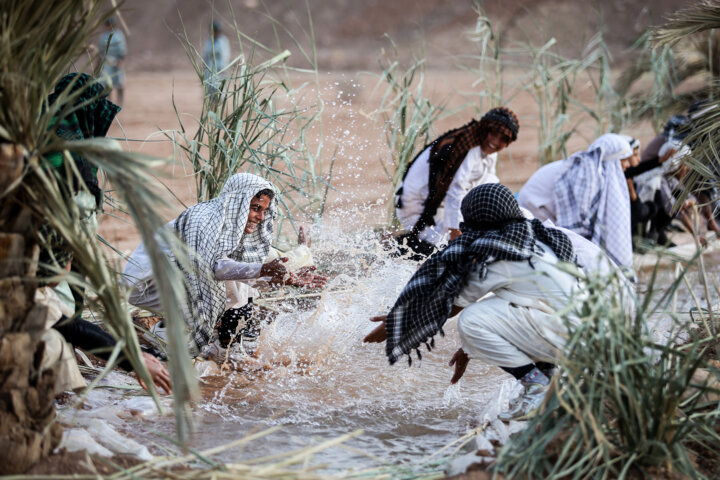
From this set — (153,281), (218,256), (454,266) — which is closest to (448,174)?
(218,256)

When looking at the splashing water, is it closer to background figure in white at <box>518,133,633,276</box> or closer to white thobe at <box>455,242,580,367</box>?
white thobe at <box>455,242,580,367</box>

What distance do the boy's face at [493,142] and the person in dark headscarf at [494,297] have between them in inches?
79.2

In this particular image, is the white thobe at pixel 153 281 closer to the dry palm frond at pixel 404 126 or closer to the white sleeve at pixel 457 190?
the white sleeve at pixel 457 190

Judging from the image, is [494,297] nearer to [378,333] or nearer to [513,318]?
[513,318]

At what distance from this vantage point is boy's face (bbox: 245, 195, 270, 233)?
4.55 m

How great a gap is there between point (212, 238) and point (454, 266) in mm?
1360

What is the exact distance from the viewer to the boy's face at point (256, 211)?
179 inches

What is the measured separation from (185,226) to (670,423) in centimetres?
270

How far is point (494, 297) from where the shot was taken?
383 centimetres

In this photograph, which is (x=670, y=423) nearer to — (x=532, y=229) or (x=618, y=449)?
(x=618, y=449)

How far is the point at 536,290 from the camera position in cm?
371

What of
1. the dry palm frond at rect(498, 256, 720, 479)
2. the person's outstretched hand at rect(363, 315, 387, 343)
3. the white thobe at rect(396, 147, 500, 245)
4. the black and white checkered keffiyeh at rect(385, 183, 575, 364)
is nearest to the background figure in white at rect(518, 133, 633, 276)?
the white thobe at rect(396, 147, 500, 245)

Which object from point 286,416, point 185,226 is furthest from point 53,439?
point 185,226

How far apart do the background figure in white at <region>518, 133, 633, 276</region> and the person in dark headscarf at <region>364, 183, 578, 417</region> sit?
223 centimetres
